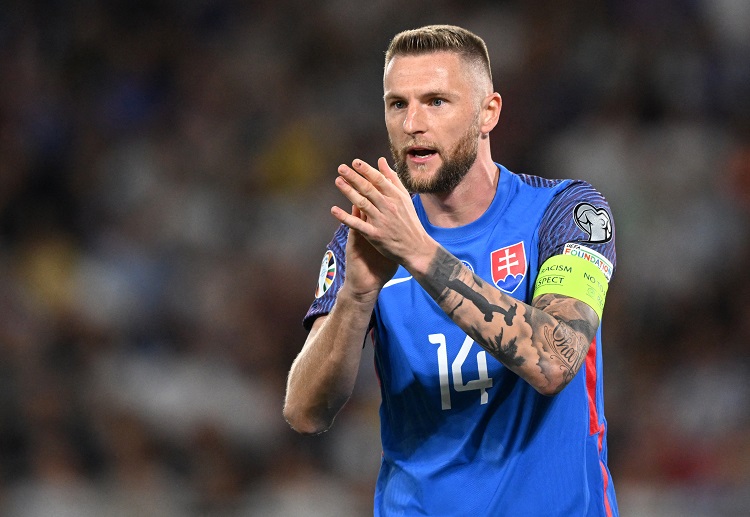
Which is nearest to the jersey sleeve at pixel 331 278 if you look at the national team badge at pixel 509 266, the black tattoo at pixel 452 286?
the national team badge at pixel 509 266

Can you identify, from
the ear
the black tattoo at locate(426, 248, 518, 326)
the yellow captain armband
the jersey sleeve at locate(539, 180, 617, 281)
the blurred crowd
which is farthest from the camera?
the blurred crowd

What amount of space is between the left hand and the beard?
2.02 feet

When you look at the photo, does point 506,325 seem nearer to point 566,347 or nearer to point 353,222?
point 566,347

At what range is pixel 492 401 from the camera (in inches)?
138

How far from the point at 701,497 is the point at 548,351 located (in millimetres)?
4167

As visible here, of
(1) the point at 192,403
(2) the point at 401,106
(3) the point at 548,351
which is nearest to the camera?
(3) the point at 548,351

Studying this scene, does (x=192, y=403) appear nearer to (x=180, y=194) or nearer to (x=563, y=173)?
(x=180, y=194)

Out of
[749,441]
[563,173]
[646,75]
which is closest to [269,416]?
[563,173]

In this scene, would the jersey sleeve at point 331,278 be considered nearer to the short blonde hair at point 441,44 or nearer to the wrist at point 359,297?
the wrist at point 359,297

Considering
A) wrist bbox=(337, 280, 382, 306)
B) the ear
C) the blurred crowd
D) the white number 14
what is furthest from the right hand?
the blurred crowd

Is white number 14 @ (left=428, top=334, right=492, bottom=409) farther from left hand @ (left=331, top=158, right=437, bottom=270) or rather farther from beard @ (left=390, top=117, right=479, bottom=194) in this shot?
left hand @ (left=331, top=158, right=437, bottom=270)

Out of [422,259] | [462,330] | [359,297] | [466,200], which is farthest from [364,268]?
[466,200]

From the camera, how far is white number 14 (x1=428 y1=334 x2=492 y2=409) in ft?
11.4

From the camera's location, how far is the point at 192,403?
801 centimetres
